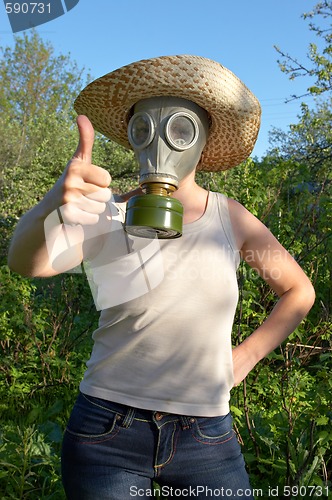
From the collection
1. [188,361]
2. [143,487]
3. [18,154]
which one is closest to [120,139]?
[188,361]

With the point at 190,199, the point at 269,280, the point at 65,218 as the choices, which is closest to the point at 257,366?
the point at 269,280

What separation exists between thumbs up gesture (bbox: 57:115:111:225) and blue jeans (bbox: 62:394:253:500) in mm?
541

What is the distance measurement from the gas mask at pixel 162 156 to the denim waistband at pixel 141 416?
1.50 ft

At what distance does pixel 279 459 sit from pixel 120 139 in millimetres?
1656

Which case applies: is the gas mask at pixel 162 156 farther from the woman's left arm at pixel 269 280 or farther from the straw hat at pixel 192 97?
the woman's left arm at pixel 269 280

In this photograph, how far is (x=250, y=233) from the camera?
1.69 m

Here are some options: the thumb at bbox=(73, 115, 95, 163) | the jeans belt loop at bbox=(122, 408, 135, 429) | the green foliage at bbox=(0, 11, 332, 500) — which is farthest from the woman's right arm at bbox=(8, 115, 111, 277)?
the green foliage at bbox=(0, 11, 332, 500)

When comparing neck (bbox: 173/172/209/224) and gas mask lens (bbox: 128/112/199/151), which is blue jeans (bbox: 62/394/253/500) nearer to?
neck (bbox: 173/172/209/224)

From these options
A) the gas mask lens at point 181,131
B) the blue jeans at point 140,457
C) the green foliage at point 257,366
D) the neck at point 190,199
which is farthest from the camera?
the green foliage at point 257,366

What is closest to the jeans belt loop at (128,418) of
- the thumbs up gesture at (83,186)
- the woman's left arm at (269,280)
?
the woman's left arm at (269,280)

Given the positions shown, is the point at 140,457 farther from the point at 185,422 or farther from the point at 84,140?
the point at 84,140

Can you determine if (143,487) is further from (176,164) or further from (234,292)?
(176,164)

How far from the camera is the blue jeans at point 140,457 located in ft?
4.65

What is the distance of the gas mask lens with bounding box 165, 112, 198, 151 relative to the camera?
1.54 metres
